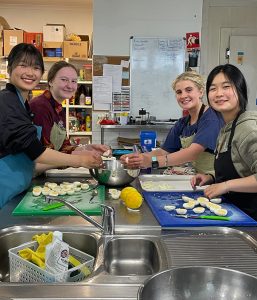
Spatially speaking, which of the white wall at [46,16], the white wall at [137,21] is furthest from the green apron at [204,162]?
the white wall at [46,16]

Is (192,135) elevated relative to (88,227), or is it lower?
elevated

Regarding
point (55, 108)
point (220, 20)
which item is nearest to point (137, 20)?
point (220, 20)

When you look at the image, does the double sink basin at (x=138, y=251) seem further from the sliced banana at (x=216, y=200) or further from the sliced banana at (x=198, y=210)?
the sliced banana at (x=216, y=200)

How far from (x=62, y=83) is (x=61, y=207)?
1.23m

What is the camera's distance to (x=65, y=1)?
5531 millimetres

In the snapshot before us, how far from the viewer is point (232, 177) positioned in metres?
1.73

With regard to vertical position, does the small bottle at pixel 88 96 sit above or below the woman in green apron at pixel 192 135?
above

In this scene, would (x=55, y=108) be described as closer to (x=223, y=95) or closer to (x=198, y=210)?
(x=223, y=95)

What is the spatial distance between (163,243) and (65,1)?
5218 mm

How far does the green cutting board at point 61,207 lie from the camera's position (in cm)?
147

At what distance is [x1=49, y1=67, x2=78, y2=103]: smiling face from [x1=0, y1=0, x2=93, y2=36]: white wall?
3.81m

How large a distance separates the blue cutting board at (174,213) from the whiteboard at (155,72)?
129 inches

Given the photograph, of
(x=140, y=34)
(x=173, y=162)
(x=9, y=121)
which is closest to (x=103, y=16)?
(x=140, y=34)

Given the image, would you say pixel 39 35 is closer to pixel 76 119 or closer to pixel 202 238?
pixel 76 119
